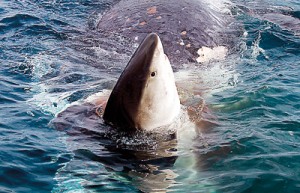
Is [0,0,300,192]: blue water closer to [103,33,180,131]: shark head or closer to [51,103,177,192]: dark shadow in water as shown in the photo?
[51,103,177,192]: dark shadow in water

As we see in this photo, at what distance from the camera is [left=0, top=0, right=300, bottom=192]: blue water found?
18.6 feet

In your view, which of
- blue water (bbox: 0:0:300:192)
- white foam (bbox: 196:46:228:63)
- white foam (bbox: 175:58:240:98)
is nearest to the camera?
blue water (bbox: 0:0:300:192)

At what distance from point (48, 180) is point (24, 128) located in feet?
4.90

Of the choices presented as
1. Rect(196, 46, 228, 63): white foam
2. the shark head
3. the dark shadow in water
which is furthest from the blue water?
the shark head

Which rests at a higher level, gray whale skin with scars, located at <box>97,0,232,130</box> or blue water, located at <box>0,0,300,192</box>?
gray whale skin with scars, located at <box>97,0,232,130</box>

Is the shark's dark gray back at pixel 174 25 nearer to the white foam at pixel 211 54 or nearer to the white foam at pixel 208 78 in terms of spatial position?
the white foam at pixel 211 54

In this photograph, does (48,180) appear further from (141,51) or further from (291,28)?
(291,28)

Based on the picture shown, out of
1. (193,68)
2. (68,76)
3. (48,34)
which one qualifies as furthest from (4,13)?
(193,68)

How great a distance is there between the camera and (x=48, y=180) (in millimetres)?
5652

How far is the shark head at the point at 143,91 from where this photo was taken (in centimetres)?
630

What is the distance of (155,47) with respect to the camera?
6289 millimetres

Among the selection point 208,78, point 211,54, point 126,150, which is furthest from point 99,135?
point 211,54

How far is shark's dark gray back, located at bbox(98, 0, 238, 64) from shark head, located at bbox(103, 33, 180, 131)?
294 cm

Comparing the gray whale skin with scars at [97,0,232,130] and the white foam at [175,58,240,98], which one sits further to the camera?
the white foam at [175,58,240,98]
